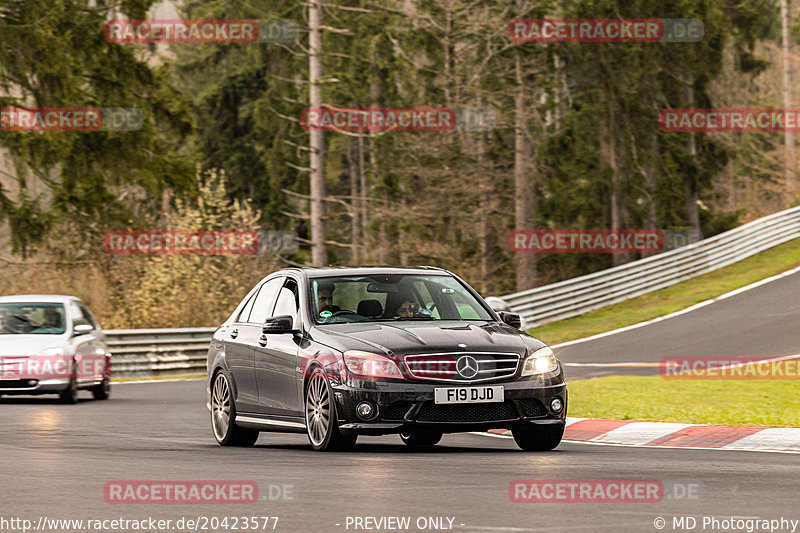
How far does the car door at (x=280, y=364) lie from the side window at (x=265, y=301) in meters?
0.14

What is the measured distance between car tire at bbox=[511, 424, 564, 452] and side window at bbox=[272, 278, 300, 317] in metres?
2.29

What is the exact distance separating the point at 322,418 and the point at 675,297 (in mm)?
28586

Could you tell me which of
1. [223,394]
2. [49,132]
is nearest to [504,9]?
[49,132]

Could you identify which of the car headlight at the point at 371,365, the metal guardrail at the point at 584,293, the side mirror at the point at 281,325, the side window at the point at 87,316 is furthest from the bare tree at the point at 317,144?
the car headlight at the point at 371,365

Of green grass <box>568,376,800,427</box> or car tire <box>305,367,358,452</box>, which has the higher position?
car tire <box>305,367,358,452</box>

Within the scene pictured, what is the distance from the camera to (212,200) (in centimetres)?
3491

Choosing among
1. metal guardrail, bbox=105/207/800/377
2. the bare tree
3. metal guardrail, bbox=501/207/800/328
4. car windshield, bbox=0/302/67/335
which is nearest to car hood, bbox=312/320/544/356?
car windshield, bbox=0/302/67/335

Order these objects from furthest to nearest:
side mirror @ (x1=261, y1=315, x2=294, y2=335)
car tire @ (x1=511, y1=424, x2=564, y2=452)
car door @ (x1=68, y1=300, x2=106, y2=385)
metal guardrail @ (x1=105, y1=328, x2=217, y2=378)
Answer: metal guardrail @ (x1=105, y1=328, x2=217, y2=378) < car door @ (x1=68, y1=300, x2=106, y2=385) < side mirror @ (x1=261, y1=315, x2=294, y2=335) < car tire @ (x1=511, y1=424, x2=564, y2=452)

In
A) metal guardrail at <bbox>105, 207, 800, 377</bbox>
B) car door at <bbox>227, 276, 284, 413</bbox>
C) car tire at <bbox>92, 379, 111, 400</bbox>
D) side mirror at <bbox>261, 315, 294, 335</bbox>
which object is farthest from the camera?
metal guardrail at <bbox>105, 207, 800, 377</bbox>

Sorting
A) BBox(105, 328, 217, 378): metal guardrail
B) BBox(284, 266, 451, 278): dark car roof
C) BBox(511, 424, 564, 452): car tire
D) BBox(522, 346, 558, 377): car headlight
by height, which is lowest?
BBox(105, 328, 217, 378): metal guardrail

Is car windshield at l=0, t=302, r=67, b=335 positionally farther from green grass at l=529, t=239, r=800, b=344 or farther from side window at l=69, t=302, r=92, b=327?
green grass at l=529, t=239, r=800, b=344

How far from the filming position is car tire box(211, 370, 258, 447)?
46.5ft

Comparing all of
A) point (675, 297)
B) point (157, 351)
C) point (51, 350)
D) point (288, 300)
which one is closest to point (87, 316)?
point (51, 350)

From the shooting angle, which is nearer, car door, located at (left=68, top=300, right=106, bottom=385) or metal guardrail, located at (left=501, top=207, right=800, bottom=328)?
car door, located at (left=68, top=300, right=106, bottom=385)
